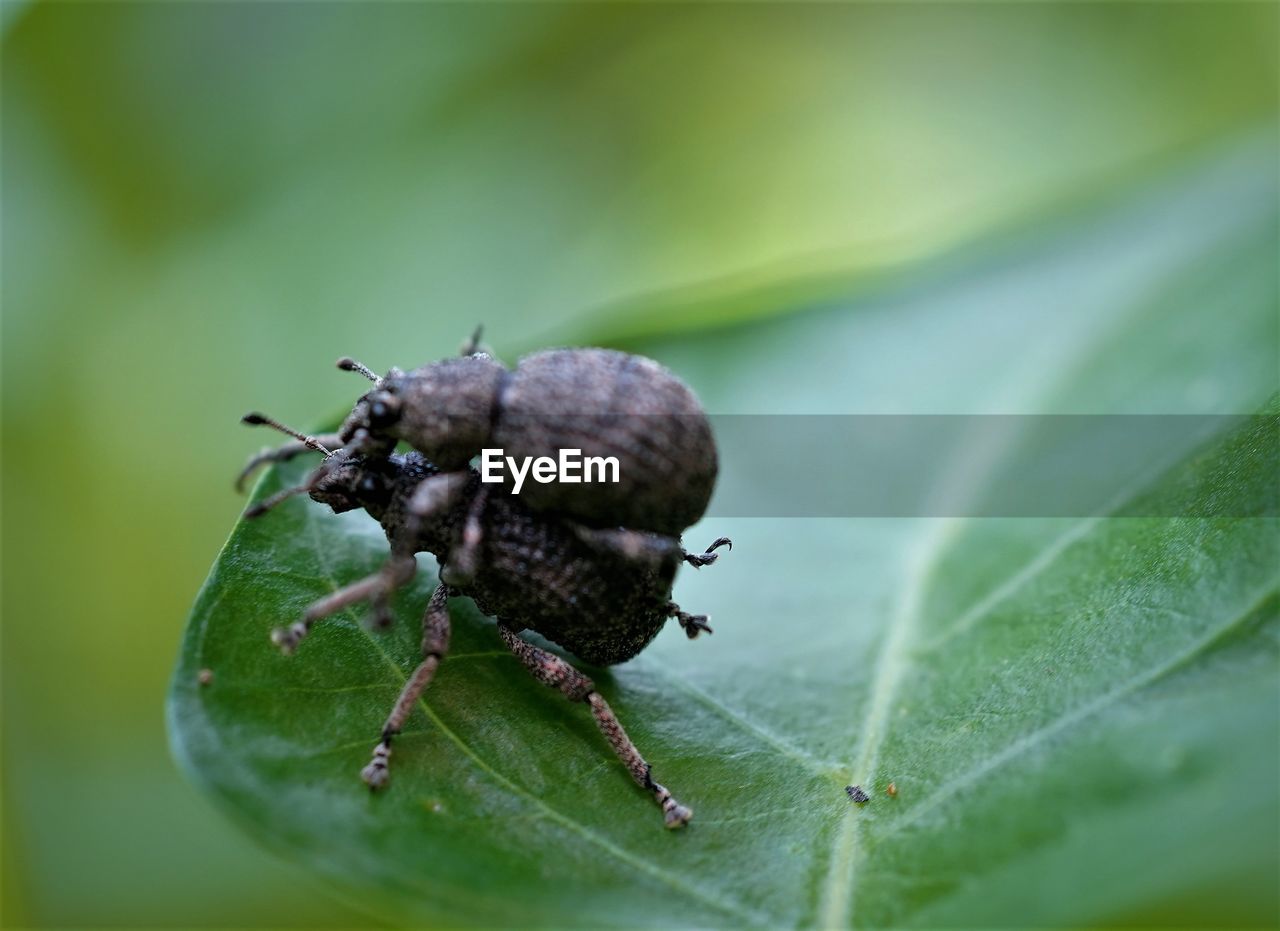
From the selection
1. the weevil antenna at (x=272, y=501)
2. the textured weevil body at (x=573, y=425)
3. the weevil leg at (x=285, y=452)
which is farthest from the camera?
the weevil leg at (x=285, y=452)

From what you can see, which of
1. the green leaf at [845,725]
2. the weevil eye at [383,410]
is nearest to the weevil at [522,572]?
the green leaf at [845,725]

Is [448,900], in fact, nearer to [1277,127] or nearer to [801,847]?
[801,847]

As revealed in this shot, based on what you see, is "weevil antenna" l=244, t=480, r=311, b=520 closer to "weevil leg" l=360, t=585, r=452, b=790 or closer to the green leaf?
the green leaf

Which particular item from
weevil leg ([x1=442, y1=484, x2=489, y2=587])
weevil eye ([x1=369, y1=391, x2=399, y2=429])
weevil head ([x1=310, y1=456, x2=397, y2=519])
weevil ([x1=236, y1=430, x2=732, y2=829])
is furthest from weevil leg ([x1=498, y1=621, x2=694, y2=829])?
weevil eye ([x1=369, y1=391, x2=399, y2=429])

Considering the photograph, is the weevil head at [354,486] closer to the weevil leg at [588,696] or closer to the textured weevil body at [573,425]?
the textured weevil body at [573,425]

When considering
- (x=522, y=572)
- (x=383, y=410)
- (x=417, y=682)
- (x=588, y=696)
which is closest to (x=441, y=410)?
(x=383, y=410)

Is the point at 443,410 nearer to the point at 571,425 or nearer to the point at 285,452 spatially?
the point at 571,425
